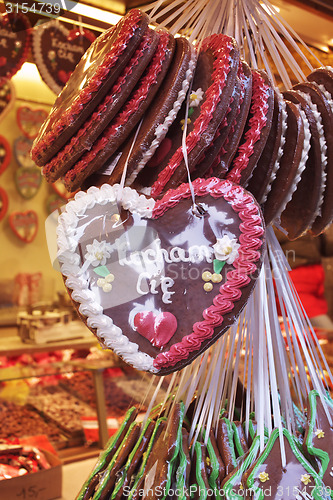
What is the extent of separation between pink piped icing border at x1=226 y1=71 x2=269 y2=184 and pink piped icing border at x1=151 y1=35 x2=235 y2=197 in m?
0.08

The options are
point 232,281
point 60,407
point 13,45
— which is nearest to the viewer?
point 232,281

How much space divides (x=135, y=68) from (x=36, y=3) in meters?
0.79

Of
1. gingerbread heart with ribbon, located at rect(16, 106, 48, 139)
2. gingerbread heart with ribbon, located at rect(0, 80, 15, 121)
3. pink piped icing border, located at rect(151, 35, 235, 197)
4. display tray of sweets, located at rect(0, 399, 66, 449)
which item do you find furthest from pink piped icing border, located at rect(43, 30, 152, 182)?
gingerbread heart with ribbon, located at rect(16, 106, 48, 139)

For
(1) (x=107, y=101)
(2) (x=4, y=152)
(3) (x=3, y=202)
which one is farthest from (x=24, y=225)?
(1) (x=107, y=101)

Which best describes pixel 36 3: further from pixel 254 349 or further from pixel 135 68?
pixel 254 349

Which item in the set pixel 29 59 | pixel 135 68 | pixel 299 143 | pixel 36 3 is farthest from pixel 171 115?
pixel 29 59

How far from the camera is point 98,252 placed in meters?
0.65

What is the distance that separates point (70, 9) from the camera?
1438 millimetres

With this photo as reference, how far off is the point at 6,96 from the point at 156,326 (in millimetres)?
2057

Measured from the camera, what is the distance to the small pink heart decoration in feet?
2.14

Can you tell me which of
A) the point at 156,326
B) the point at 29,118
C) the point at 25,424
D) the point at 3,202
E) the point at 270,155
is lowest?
the point at 25,424

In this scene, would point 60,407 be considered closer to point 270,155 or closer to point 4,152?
point 270,155

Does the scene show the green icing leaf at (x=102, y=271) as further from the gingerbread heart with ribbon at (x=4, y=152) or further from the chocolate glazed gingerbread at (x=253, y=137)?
the gingerbread heart with ribbon at (x=4, y=152)

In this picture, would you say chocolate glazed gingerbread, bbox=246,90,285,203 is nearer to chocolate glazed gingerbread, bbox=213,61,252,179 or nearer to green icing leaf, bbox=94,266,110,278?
chocolate glazed gingerbread, bbox=213,61,252,179
